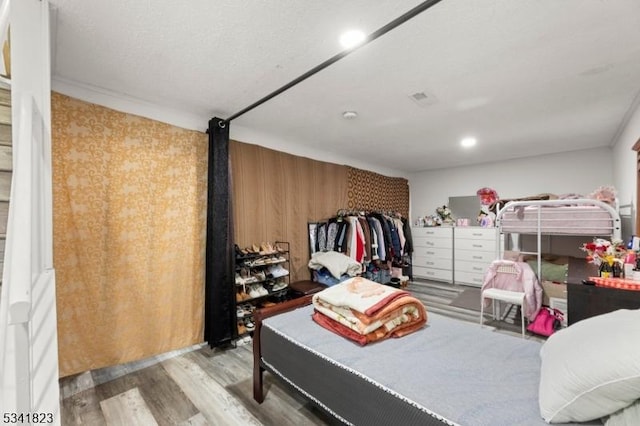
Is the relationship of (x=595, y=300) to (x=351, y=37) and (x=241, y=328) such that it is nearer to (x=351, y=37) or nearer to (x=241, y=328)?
(x=351, y=37)

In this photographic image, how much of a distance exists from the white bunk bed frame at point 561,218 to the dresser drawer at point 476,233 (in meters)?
1.41

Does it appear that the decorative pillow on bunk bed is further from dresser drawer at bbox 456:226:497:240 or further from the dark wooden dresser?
the dark wooden dresser

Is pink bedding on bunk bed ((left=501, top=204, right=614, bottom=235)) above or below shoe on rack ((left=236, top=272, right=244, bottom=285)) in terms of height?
→ above

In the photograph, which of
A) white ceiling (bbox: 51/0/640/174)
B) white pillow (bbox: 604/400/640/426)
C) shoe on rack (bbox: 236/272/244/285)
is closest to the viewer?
white pillow (bbox: 604/400/640/426)

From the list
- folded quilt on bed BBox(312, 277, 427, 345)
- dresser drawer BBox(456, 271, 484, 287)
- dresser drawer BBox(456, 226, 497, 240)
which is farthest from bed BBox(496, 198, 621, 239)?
folded quilt on bed BBox(312, 277, 427, 345)

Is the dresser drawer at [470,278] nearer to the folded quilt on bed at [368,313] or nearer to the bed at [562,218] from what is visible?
the bed at [562,218]

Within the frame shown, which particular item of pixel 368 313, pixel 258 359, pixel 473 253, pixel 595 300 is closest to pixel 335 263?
pixel 258 359

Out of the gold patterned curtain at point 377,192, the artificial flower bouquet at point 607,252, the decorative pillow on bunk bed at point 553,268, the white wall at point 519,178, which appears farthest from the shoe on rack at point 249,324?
the white wall at point 519,178

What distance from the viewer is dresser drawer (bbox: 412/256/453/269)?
17.4ft

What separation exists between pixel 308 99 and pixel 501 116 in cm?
206

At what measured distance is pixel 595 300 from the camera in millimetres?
1843

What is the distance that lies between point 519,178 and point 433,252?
1988mm

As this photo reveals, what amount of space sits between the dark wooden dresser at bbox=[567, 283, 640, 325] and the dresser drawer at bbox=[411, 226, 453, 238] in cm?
339

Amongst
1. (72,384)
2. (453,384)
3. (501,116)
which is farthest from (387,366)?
(501,116)
